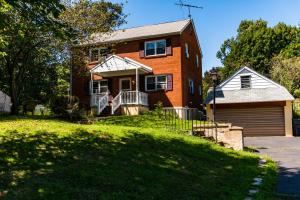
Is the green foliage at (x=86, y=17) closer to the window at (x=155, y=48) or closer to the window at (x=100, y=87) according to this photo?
the window at (x=155, y=48)

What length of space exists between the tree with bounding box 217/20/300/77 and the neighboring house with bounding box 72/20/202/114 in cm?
2364

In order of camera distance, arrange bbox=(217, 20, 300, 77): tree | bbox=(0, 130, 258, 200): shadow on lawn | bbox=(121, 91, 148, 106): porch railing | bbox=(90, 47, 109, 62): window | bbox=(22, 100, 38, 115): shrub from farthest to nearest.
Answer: bbox=(217, 20, 300, 77): tree, bbox=(90, 47, 109, 62): window, bbox=(121, 91, 148, 106): porch railing, bbox=(22, 100, 38, 115): shrub, bbox=(0, 130, 258, 200): shadow on lawn

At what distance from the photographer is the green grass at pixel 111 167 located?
6.83m

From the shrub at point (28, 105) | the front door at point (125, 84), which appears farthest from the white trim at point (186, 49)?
the shrub at point (28, 105)

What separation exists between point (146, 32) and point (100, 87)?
5915mm

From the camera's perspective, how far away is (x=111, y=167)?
848 cm

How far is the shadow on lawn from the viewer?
677cm

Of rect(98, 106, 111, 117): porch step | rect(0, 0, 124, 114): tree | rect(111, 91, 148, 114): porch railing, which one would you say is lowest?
rect(98, 106, 111, 117): porch step

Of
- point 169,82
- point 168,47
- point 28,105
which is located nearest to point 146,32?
point 168,47

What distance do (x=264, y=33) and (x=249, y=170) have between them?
46614mm

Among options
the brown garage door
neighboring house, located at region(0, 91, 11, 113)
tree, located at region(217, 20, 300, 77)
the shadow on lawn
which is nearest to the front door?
the brown garage door

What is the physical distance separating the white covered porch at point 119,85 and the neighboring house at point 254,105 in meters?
5.30

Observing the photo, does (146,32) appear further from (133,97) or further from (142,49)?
(133,97)

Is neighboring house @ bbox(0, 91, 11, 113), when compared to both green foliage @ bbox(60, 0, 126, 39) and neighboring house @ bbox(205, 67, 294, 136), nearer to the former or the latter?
green foliage @ bbox(60, 0, 126, 39)
